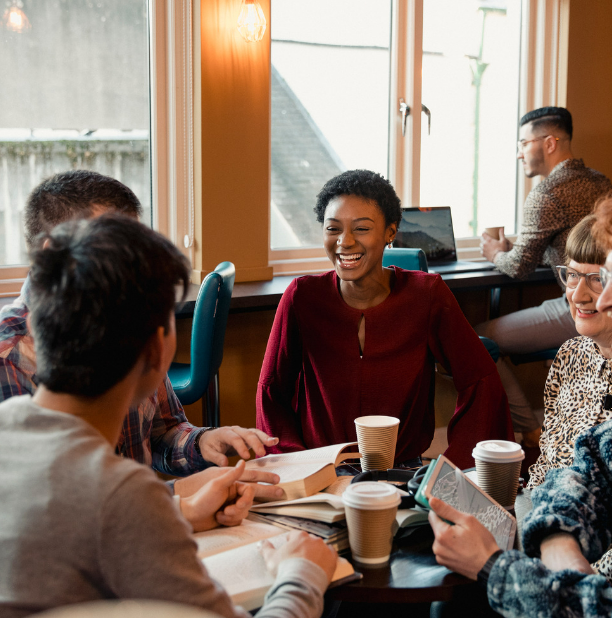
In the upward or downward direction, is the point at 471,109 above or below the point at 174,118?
above

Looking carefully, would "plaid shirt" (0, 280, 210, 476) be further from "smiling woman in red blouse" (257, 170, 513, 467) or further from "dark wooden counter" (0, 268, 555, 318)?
"dark wooden counter" (0, 268, 555, 318)

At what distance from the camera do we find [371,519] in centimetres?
105

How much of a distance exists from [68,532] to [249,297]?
2094 millimetres

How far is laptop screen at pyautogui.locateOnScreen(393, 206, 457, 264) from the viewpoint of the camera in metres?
3.44

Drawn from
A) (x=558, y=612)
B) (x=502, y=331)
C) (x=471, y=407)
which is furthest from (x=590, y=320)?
(x=502, y=331)

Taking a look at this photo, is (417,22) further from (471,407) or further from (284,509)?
(284,509)

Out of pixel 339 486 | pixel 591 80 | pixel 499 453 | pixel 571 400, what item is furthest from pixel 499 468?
pixel 591 80

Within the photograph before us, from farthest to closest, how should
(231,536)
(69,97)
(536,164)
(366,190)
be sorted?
(536,164) → (69,97) → (366,190) → (231,536)

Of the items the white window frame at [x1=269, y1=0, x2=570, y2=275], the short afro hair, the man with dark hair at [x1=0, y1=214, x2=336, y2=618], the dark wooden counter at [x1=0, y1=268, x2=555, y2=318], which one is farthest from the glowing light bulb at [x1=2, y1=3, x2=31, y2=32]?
the short afro hair

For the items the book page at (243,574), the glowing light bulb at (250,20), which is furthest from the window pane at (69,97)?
the book page at (243,574)

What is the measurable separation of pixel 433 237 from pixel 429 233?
3cm

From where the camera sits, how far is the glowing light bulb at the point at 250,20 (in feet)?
9.69

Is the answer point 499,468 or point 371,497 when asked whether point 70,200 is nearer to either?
point 371,497

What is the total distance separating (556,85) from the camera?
4.18m
